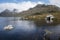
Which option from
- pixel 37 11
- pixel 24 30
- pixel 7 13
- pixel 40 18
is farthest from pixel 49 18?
pixel 7 13

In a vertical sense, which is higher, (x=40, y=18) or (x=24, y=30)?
(x=40, y=18)

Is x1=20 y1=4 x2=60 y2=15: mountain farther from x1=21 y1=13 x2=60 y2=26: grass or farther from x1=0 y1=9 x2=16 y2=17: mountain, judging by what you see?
x1=0 y1=9 x2=16 y2=17: mountain

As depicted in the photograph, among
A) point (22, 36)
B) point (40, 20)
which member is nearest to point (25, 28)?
point (22, 36)

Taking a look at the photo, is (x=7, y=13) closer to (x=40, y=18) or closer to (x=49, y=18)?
(x=40, y=18)

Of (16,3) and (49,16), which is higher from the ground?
(16,3)

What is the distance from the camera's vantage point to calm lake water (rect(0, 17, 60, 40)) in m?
3.28

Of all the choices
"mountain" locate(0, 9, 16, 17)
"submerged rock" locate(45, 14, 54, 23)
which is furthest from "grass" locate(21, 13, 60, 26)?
"mountain" locate(0, 9, 16, 17)

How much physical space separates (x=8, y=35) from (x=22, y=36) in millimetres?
336

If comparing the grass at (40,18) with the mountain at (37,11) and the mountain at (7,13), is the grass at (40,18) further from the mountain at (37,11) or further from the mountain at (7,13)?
the mountain at (7,13)

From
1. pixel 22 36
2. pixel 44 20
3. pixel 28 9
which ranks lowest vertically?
pixel 22 36

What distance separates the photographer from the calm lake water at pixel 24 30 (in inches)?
129

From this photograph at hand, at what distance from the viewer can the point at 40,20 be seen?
11.0ft

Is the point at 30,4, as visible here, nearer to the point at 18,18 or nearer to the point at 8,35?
the point at 18,18

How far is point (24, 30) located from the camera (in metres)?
3.31
